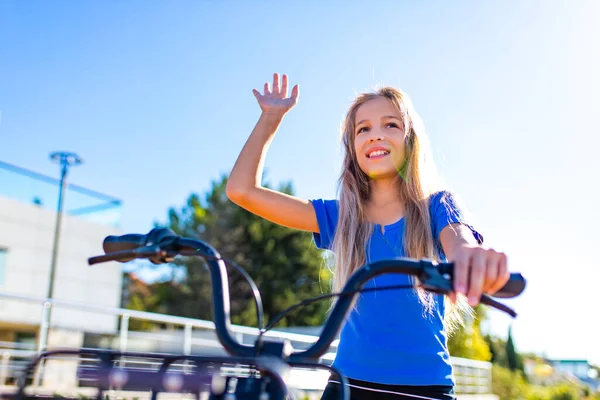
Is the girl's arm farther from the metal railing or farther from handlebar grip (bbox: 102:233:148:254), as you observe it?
the metal railing

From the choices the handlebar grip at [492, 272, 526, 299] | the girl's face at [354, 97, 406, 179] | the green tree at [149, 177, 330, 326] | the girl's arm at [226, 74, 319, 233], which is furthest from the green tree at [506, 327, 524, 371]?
the handlebar grip at [492, 272, 526, 299]

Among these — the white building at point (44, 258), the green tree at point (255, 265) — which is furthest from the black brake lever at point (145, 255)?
the green tree at point (255, 265)

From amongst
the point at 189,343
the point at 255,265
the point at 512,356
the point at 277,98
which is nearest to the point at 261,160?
the point at 277,98

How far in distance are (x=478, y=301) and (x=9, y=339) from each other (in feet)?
69.7

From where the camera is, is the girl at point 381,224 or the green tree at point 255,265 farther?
the green tree at point 255,265

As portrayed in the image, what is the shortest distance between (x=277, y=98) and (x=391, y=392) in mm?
1055

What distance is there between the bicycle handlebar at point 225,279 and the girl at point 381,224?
0.65m

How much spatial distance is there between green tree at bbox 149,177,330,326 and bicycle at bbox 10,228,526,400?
1230 inches

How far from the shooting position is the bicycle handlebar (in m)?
1.15

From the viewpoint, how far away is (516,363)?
157 feet

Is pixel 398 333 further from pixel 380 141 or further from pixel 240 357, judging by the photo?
pixel 240 357

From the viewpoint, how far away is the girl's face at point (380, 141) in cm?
232

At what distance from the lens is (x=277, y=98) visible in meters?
2.21

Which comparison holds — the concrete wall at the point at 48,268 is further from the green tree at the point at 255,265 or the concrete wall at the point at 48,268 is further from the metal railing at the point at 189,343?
the green tree at the point at 255,265
